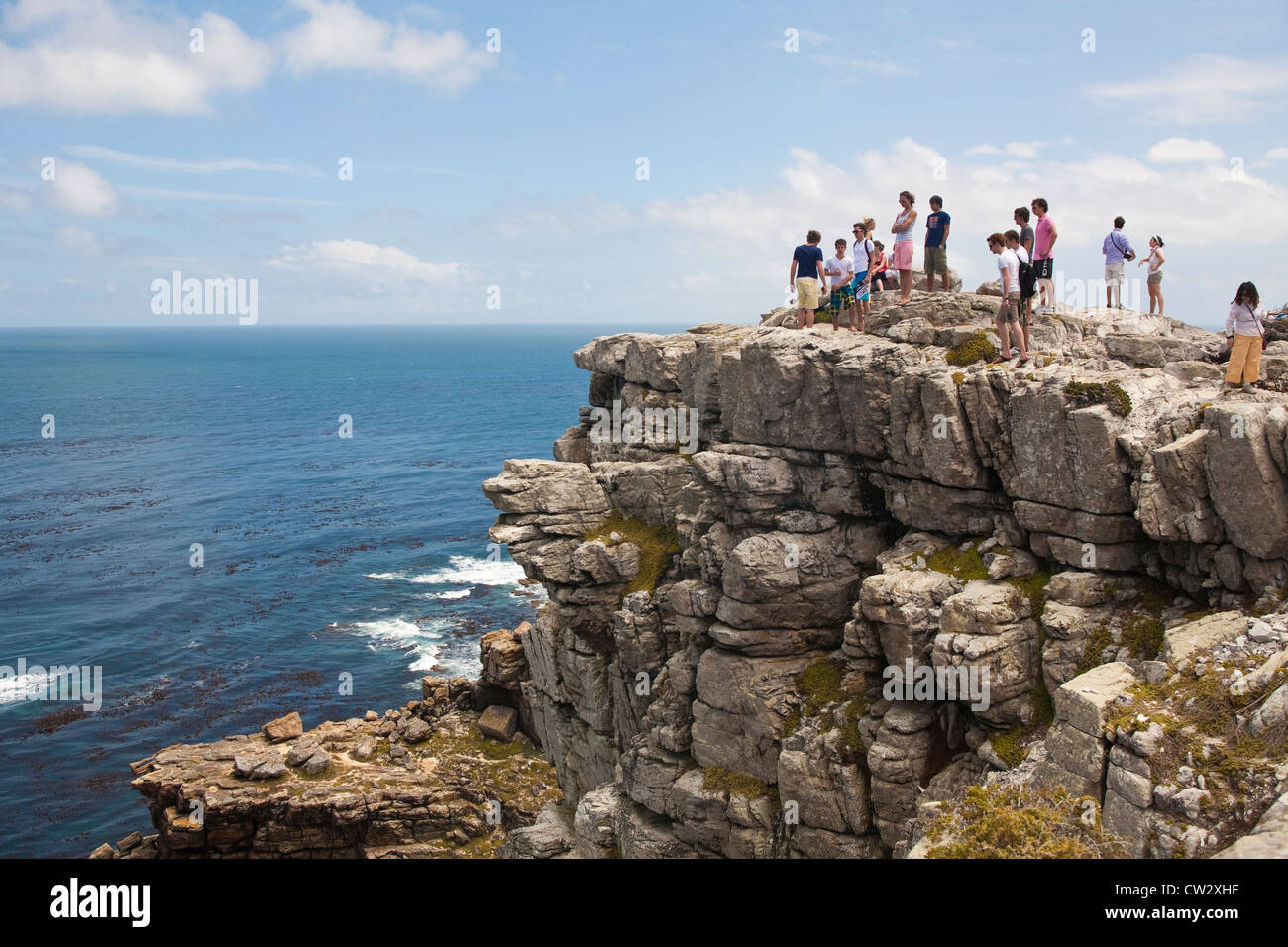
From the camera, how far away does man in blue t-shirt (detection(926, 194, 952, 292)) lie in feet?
107

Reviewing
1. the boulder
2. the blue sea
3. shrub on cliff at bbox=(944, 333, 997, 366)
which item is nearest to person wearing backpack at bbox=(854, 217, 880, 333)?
shrub on cliff at bbox=(944, 333, 997, 366)

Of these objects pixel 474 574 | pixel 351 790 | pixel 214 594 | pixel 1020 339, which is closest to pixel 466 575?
pixel 474 574

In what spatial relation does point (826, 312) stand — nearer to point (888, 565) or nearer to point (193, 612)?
point (888, 565)

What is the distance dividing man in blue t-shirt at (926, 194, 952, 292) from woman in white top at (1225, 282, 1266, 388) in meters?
10.2

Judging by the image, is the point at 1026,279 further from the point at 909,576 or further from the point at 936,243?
the point at 909,576

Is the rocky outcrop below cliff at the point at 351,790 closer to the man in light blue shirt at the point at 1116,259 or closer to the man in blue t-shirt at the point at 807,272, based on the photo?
the man in blue t-shirt at the point at 807,272

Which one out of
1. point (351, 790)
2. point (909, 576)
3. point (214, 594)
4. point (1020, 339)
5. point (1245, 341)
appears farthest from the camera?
point (214, 594)

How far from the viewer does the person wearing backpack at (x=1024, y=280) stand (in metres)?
28.4

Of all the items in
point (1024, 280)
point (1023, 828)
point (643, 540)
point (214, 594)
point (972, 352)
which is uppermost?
point (1024, 280)

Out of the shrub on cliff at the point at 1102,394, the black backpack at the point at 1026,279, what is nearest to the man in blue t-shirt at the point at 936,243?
the black backpack at the point at 1026,279

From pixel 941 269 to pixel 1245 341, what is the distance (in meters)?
11.2

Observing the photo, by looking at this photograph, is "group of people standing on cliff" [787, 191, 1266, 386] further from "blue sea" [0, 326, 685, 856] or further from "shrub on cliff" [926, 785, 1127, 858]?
"blue sea" [0, 326, 685, 856]

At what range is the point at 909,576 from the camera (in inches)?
1089
